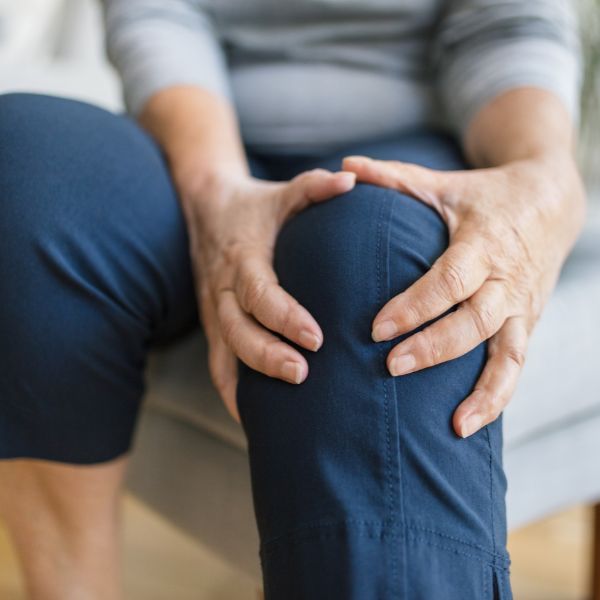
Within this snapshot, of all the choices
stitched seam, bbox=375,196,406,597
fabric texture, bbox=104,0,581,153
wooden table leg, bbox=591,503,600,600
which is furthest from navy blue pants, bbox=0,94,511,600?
wooden table leg, bbox=591,503,600,600

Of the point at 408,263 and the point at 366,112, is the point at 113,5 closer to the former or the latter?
the point at 366,112

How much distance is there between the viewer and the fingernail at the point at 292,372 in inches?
18.5

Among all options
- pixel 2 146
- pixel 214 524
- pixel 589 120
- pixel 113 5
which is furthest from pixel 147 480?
pixel 589 120

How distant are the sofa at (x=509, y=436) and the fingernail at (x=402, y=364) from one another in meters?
0.24

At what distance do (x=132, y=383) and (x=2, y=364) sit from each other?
0.33ft

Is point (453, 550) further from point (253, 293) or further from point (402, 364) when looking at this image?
point (253, 293)

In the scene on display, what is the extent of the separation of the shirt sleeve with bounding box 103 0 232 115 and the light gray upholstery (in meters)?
0.26

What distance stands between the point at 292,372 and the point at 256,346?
48 mm

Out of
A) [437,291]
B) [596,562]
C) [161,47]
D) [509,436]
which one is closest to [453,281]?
[437,291]

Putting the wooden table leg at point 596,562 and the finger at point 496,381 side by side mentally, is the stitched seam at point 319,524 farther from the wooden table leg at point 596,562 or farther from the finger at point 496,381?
the wooden table leg at point 596,562

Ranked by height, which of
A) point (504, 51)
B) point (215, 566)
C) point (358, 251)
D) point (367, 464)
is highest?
point (504, 51)

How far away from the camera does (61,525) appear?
0.66m

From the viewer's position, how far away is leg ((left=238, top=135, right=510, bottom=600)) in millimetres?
416

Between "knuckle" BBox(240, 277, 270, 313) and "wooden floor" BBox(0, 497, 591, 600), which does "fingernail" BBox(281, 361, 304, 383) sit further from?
"wooden floor" BBox(0, 497, 591, 600)
